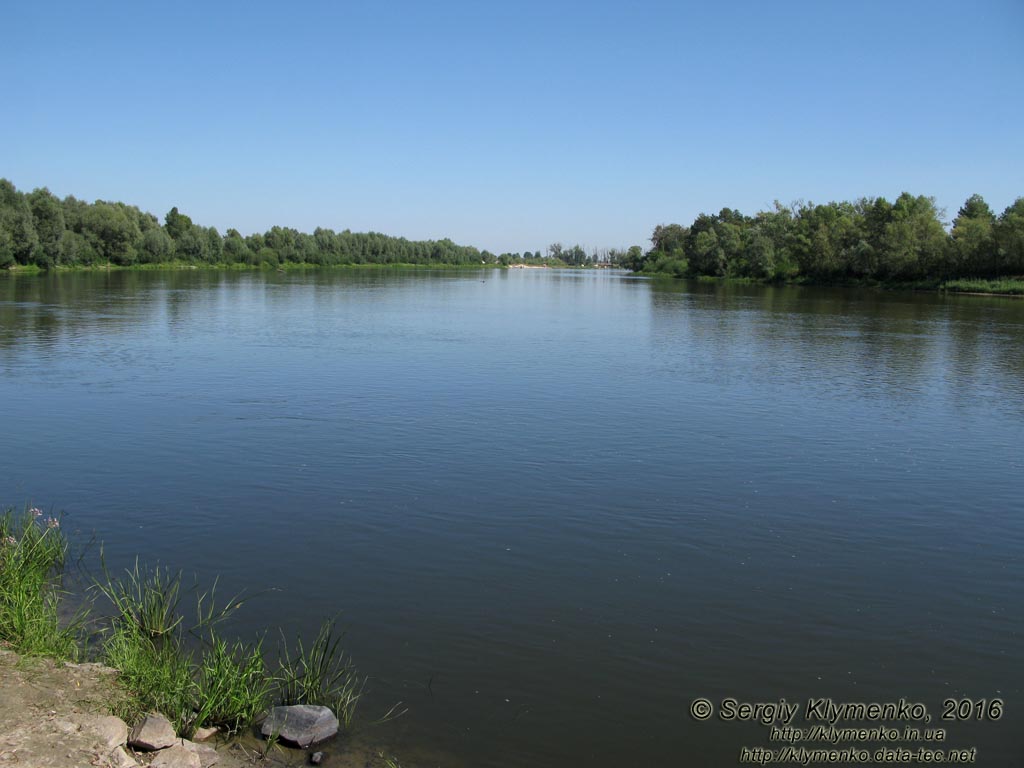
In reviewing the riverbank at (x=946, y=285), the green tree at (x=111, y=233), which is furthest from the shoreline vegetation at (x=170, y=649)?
the green tree at (x=111, y=233)

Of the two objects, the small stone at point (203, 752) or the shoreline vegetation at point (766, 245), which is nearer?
the small stone at point (203, 752)

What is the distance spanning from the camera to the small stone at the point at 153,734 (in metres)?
5.55

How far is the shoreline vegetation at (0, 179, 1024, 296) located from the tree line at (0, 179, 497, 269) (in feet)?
0.47

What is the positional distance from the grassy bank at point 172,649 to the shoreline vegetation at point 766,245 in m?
82.6

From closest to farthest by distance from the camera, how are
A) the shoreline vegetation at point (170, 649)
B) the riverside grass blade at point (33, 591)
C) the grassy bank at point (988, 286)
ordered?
the shoreline vegetation at point (170, 649)
the riverside grass blade at point (33, 591)
the grassy bank at point (988, 286)

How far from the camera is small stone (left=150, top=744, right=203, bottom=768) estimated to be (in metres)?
5.39

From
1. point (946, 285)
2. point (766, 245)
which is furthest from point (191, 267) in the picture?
point (946, 285)

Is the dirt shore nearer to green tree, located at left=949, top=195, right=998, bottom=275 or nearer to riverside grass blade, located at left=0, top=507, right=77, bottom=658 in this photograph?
riverside grass blade, located at left=0, top=507, right=77, bottom=658

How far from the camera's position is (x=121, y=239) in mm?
97188

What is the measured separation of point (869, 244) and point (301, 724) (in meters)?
97.1

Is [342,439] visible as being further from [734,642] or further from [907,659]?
[907,659]

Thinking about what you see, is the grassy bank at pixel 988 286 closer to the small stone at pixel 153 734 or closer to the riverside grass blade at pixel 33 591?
the riverside grass blade at pixel 33 591

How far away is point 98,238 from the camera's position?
95250 millimetres

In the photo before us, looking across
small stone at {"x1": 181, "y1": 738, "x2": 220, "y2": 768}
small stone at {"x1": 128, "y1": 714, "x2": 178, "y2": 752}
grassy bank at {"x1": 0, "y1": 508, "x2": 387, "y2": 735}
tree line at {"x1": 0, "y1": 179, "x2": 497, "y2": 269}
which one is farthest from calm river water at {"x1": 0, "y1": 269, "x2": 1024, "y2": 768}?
tree line at {"x1": 0, "y1": 179, "x2": 497, "y2": 269}
